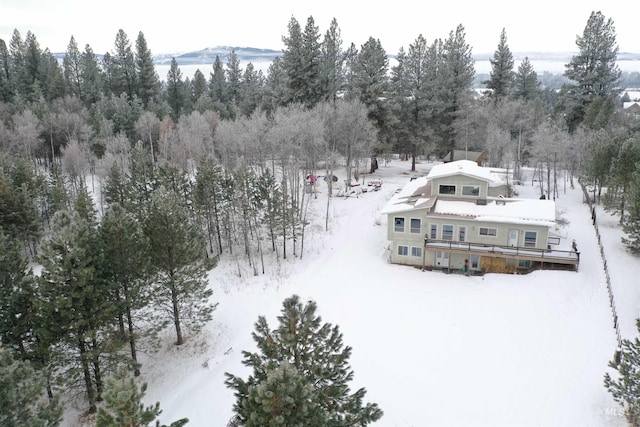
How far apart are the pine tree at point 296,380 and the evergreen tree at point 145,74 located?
209 feet

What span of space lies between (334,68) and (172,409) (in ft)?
154

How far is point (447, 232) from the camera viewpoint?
27625 mm

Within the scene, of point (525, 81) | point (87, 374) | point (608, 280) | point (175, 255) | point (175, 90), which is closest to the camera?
point (87, 374)

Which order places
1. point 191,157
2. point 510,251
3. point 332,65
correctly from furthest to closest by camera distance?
point 332,65
point 191,157
point 510,251

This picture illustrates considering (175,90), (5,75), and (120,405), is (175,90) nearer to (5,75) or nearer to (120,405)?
(5,75)

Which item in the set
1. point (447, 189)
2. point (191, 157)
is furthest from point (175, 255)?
point (191, 157)

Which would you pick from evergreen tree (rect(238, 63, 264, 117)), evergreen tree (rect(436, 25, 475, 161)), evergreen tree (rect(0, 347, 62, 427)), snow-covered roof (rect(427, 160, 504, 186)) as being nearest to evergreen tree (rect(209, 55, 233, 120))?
evergreen tree (rect(238, 63, 264, 117))

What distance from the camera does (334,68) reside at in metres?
55.1

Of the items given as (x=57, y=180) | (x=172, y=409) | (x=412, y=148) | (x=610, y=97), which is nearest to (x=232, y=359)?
(x=172, y=409)

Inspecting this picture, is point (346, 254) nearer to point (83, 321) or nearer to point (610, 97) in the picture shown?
point (83, 321)

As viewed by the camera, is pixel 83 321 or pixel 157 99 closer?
pixel 83 321

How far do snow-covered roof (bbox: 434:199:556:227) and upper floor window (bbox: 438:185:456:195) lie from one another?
863 millimetres

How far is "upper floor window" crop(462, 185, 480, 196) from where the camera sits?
98.6 feet

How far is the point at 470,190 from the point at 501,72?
107ft
